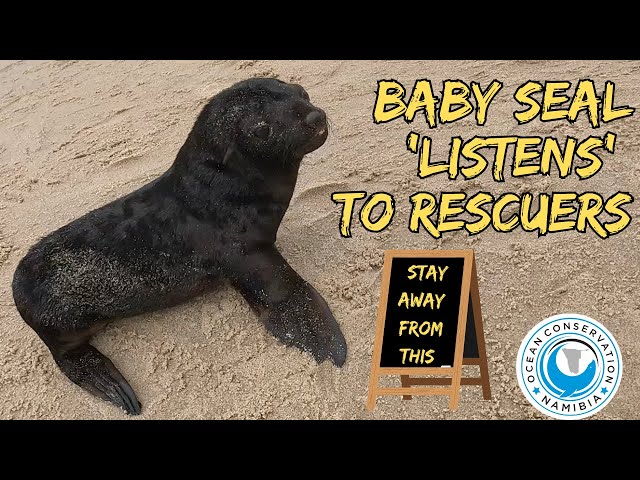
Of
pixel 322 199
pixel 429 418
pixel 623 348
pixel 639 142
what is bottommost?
pixel 429 418

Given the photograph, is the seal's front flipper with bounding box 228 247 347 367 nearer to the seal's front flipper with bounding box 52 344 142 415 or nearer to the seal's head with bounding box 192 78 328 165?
the seal's head with bounding box 192 78 328 165

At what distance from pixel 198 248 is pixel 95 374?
93 centimetres

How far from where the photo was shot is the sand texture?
3.87 metres

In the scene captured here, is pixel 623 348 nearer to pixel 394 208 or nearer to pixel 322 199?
pixel 394 208

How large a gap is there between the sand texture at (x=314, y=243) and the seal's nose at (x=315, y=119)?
3.30 feet

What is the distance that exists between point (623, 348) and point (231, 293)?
7.44ft

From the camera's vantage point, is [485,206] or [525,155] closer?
[485,206]

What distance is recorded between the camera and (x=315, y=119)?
3848mm

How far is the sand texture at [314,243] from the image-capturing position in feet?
12.7

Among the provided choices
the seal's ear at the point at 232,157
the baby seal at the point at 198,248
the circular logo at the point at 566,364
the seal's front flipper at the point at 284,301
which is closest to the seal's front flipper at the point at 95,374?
the baby seal at the point at 198,248

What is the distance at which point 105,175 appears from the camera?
548cm

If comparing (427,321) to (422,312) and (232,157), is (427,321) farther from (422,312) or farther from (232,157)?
(232,157)

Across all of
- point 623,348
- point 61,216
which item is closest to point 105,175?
point 61,216

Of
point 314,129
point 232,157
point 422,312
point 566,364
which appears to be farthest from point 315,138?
point 566,364
